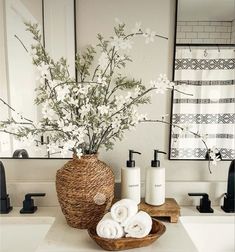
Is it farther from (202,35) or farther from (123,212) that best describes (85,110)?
(202,35)

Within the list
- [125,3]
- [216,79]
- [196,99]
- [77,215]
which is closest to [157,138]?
[196,99]

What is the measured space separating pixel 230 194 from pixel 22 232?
868mm

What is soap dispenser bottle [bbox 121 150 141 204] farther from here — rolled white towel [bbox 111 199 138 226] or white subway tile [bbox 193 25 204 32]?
white subway tile [bbox 193 25 204 32]

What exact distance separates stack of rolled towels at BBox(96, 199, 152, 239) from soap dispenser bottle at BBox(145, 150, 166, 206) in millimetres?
180

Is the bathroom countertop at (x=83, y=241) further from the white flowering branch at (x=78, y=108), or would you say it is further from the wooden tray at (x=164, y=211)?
the white flowering branch at (x=78, y=108)

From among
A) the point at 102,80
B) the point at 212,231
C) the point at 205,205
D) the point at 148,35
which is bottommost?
the point at 212,231

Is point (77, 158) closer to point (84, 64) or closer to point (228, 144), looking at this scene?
point (84, 64)

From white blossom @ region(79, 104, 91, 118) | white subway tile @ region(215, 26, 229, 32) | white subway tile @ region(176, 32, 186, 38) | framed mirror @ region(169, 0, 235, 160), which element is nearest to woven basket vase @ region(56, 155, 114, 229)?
white blossom @ region(79, 104, 91, 118)

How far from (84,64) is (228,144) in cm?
72

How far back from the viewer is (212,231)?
0.99 meters

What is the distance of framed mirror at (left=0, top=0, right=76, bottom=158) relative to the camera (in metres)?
0.98

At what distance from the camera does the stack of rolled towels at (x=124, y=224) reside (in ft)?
2.34

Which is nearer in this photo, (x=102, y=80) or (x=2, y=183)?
(x=102, y=80)

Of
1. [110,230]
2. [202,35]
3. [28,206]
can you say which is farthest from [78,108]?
[202,35]
